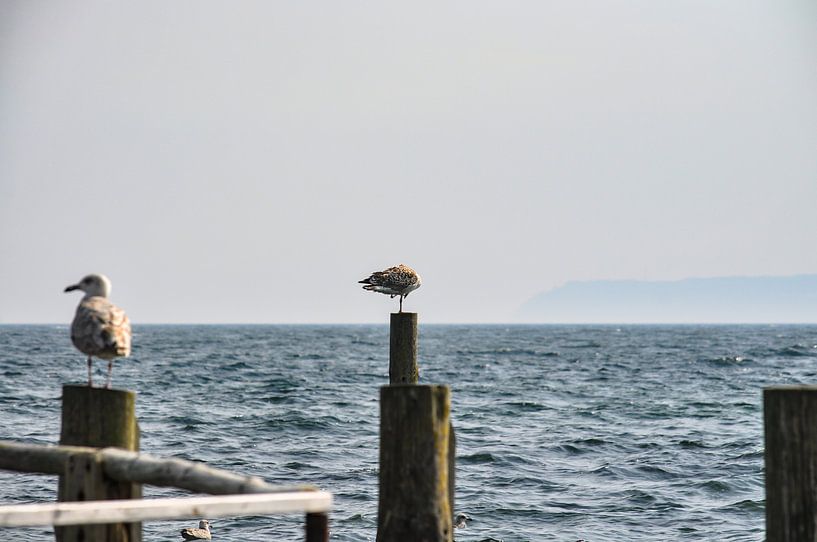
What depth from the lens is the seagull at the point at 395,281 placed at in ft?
64.5

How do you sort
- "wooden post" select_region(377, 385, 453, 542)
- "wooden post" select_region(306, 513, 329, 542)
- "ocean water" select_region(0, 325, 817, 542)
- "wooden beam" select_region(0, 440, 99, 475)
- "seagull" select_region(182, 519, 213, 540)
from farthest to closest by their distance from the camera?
"ocean water" select_region(0, 325, 817, 542) → "seagull" select_region(182, 519, 213, 540) → "wooden post" select_region(377, 385, 453, 542) → "wooden beam" select_region(0, 440, 99, 475) → "wooden post" select_region(306, 513, 329, 542)

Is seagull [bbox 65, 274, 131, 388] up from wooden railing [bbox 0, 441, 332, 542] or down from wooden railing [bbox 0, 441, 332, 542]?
up

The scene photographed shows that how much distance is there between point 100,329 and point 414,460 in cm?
233

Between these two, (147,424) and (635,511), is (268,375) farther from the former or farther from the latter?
(635,511)

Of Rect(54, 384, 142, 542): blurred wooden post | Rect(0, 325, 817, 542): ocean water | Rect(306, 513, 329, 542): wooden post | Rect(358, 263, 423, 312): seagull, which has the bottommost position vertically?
Rect(0, 325, 817, 542): ocean water

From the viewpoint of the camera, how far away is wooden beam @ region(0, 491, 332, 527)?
5136 millimetres

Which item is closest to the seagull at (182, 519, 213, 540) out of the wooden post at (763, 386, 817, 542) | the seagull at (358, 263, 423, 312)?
the seagull at (358, 263, 423, 312)

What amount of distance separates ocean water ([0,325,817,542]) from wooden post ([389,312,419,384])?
14.1ft

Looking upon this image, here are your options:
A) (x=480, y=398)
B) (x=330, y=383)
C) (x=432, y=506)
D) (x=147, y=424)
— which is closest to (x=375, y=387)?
(x=330, y=383)

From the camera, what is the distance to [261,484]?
5.64m

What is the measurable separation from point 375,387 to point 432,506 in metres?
41.1

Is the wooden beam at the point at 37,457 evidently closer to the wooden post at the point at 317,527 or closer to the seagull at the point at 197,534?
the wooden post at the point at 317,527

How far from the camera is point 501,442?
27203mm

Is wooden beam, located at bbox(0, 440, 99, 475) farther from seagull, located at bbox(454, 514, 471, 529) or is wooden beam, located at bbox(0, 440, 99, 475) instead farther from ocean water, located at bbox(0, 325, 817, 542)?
seagull, located at bbox(454, 514, 471, 529)
